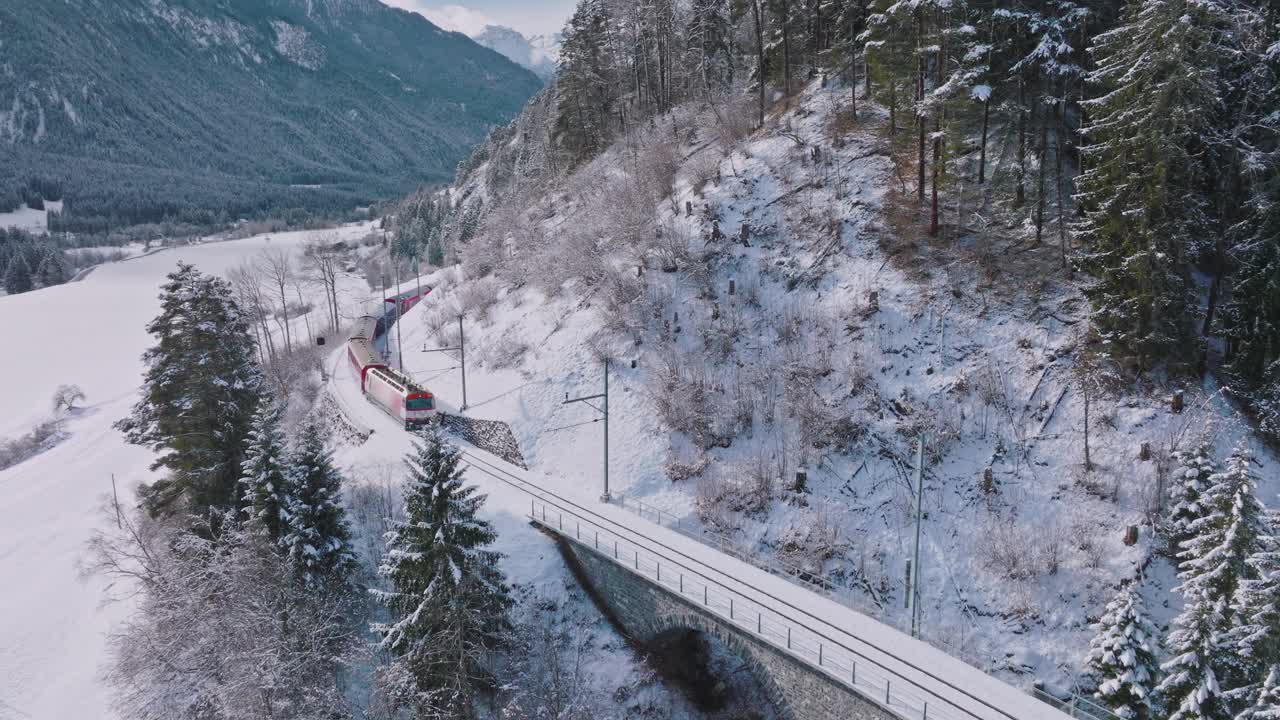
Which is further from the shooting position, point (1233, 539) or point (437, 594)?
point (437, 594)

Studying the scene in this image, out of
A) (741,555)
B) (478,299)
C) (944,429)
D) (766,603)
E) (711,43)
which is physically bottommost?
(741,555)

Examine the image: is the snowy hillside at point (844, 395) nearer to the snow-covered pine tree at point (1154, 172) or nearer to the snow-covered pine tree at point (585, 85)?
the snow-covered pine tree at point (1154, 172)

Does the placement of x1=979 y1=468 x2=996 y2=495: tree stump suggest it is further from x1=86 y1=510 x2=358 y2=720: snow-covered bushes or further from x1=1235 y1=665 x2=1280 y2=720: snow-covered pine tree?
x1=86 y1=510 x2=358 y2=720: snow-covered bushes

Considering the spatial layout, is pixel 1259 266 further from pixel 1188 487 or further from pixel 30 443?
pixel 30 443

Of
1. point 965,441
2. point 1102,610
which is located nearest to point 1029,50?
point 965,441

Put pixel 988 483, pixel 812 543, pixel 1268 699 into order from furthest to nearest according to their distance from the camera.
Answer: pixel 812 543, pixel 988 483, pixel 1268 699

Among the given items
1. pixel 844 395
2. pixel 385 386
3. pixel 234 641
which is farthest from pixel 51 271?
pixel 844 395

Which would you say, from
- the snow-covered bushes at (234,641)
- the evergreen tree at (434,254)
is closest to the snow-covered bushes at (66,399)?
the evergreen tree at (434,254)

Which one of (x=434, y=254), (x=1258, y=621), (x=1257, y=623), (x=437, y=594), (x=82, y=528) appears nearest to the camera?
(x=1258, y=621)

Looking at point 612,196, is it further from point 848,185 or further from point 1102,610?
Result: point 1102,610
